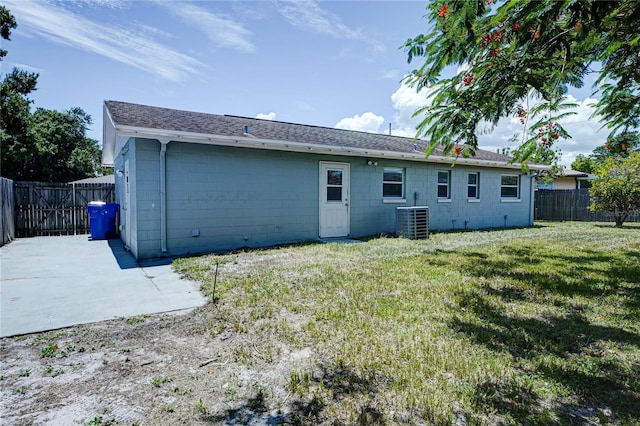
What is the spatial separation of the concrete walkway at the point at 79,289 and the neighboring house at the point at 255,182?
1108mm

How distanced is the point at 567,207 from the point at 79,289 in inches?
897

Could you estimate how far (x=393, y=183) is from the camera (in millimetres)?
11727

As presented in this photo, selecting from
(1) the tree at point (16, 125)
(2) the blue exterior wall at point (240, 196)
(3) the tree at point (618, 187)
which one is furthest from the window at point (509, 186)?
(1) the tree at point (16, 125)

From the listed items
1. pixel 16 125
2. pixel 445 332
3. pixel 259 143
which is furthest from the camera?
pixel 16 125

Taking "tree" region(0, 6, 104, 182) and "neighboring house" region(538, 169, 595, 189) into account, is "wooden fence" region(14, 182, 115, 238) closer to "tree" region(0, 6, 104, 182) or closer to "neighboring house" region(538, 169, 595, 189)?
"tree" region(0, 6, 104, 182)

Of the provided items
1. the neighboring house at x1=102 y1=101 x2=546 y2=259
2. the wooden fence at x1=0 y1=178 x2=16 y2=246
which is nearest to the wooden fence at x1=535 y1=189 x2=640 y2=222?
the neighboring house at x1=102 y1=101 x2=546 y2=259

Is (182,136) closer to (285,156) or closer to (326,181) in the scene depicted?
(285,156)

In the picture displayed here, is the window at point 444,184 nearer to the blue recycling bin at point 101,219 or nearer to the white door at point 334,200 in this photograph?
the white door at point 334,200

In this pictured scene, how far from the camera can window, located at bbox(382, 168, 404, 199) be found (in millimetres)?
11523

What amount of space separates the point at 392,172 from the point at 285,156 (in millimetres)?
4295

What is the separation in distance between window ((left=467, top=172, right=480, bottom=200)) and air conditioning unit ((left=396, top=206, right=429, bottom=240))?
456 cm

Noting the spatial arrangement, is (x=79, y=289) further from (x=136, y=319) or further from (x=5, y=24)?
(x=5, y=24)

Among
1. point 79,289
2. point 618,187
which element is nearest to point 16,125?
point 79,289

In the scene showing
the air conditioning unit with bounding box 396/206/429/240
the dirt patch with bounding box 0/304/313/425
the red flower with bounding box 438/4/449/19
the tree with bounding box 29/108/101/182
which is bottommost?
the dirt patch with bounding box 0/304/313/425
